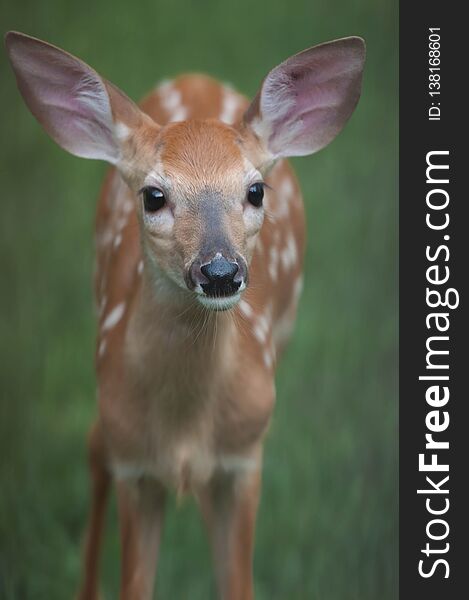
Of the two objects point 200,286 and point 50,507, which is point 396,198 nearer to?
point 50,507

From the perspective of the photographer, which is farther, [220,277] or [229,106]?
[229,106]

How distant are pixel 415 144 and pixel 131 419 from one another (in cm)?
175

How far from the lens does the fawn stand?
3.79 metres

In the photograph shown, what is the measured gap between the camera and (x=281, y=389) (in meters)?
5.79

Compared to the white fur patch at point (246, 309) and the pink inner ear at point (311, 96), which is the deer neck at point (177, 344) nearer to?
the white fur patch at point (246, 309)

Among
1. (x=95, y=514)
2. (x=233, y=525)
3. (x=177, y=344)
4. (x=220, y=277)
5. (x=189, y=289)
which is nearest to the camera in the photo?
(x=220, y=277)

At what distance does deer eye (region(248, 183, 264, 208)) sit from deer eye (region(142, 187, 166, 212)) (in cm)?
22

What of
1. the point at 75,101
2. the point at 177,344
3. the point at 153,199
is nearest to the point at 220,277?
the point at 153,199

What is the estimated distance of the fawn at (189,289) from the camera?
3.79 meters

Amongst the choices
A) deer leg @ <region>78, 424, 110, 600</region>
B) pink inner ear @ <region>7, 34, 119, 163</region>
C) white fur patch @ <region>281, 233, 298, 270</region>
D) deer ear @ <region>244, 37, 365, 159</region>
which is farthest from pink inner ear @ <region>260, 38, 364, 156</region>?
deer leg @ <region>78, 424, 110, 600</region>

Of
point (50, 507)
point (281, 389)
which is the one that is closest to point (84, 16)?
point (281, 389)

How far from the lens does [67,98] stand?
415 centimetres

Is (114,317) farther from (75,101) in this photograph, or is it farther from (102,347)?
(75,101)

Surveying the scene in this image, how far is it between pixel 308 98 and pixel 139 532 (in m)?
1.29
